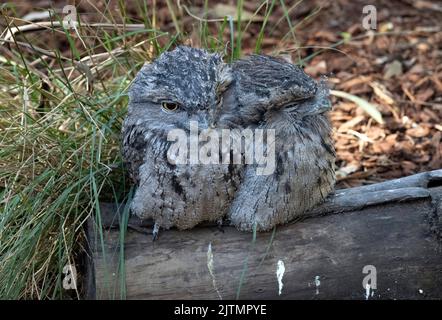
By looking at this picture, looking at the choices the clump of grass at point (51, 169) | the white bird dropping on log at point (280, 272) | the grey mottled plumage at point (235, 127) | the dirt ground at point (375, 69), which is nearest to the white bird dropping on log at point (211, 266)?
the grey mottled plumage at point (235, 127)

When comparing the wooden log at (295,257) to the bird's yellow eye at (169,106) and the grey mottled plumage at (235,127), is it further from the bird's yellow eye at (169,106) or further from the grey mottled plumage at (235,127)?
the bird's yellow eye at (169,106)

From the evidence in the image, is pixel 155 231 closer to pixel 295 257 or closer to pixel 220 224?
pixel 220 224

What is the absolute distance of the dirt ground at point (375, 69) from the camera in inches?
176

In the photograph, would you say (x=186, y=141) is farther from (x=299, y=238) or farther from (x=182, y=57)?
(x=299, y=238)

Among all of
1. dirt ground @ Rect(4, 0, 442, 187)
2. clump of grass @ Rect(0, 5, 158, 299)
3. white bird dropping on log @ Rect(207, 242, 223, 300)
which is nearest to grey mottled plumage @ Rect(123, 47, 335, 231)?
white bird dropping on log @ Rect(207, 242, 223, 300)

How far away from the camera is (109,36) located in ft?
13.2

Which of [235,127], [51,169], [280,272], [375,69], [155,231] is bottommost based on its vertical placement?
[280,272]

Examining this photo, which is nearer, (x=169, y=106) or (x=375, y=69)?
(x=169, y=106)

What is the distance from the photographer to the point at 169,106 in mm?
2998

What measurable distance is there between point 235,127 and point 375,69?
2.49m

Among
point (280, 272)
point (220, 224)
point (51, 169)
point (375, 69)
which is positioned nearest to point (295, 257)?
point (280, 272)

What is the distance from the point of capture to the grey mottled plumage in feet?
9.88

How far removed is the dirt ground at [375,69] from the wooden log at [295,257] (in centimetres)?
112

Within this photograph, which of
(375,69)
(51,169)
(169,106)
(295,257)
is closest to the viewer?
(169,106)
